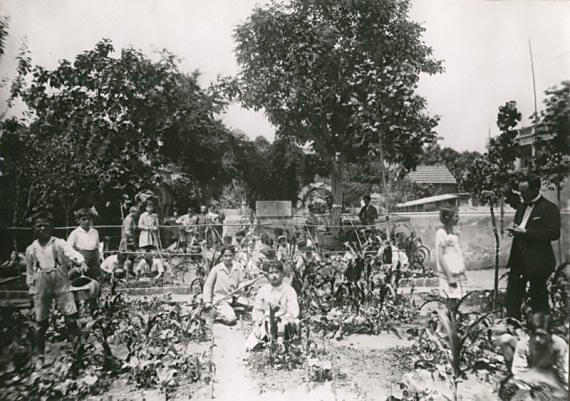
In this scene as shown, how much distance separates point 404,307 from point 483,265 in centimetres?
137

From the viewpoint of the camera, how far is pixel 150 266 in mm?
5117

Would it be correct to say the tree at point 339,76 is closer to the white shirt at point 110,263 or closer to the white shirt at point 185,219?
the white shirt at point 185,219

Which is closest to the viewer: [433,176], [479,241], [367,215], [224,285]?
[224,285]

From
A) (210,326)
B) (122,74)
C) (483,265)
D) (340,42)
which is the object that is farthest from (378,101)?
(210,326)

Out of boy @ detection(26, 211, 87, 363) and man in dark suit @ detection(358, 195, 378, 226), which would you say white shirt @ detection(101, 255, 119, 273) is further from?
man in dark suit @ detection(358, 195, 378, 226)

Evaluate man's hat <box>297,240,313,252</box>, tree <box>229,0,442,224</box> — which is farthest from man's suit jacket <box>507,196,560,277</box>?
man's hat <box>297,240,313,252</box>

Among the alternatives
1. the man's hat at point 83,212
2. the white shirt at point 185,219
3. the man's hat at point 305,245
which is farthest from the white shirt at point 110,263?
the man's hat at point 305,245

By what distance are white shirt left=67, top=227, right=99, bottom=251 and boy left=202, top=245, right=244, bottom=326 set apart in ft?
4.41

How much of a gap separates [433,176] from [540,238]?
8.92 metres

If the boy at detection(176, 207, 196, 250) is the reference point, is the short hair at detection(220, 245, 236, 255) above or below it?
below

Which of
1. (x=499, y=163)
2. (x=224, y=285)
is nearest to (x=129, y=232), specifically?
(x=224, y=285)

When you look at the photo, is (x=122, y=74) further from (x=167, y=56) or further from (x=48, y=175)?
(x=48, y=175)

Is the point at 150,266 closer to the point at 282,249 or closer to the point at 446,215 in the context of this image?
the point at 282,249

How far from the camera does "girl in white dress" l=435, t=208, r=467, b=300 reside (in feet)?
14.0
